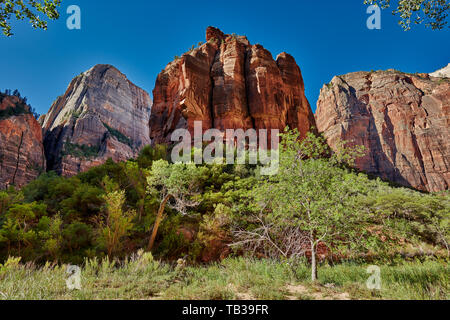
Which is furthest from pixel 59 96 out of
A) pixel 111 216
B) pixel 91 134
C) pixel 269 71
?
pixel 111 216

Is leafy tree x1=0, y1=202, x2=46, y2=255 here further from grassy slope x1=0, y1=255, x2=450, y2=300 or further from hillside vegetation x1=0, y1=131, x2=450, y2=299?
grassy slope x1=0, y1=255, x2=450, y2=300

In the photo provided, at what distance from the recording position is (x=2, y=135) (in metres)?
38.2

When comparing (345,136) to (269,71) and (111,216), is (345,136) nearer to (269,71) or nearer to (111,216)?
(269,71)

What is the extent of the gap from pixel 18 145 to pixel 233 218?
180ft

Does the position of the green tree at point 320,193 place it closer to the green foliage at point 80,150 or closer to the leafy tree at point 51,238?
the leafy tree at point 51,238

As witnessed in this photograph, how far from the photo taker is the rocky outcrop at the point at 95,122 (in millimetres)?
50375

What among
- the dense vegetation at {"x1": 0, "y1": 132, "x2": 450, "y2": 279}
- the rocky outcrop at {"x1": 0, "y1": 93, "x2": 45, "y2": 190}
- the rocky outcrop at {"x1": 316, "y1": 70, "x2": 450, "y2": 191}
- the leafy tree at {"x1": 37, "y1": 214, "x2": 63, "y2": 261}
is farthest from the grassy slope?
the rocky outcrop at {"x1": 0, "y1": 93, "x2": 45, "y2": 190}

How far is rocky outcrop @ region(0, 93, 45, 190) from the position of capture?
37.2 metres

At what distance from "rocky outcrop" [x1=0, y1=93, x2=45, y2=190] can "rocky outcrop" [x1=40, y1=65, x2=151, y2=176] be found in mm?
4993

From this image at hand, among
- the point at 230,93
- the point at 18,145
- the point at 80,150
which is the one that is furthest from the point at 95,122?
the point at 230,93

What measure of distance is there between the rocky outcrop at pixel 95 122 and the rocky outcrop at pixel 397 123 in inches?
2421

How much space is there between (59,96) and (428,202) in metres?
106

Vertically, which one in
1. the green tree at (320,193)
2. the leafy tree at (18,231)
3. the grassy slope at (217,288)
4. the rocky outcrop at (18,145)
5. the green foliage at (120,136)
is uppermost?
the green foliage at (120,136)

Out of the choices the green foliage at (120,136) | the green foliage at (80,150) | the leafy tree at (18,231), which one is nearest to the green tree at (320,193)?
the leafy tree at (18,231)
